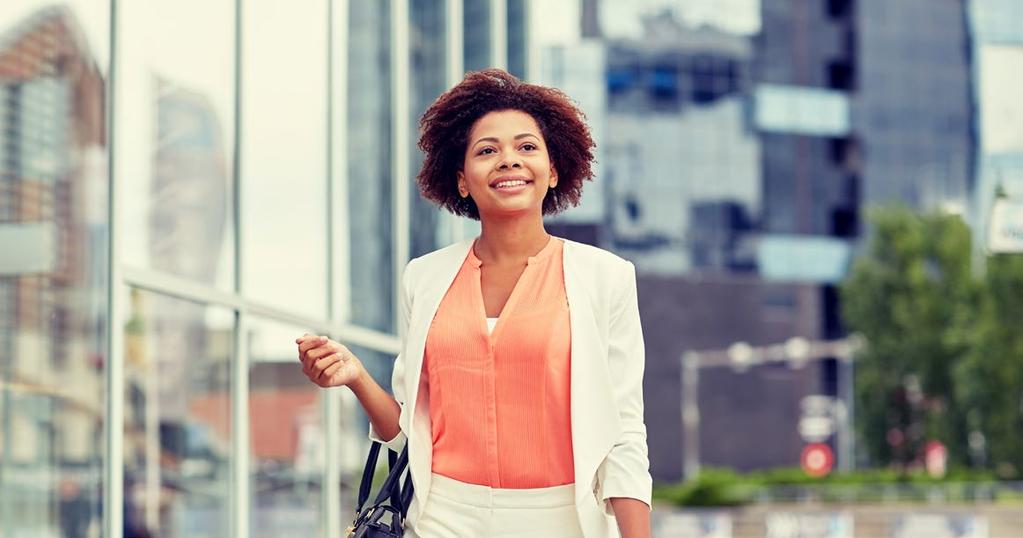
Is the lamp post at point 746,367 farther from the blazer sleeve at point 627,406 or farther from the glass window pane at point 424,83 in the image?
the blazer sleeve at point 627,406

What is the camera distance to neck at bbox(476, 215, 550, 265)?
3.53 metres

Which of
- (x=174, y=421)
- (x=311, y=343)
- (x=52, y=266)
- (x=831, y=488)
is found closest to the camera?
(x=311, y=343)

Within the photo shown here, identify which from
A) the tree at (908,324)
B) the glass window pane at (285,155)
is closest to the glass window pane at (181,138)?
the glass window pane at (285,155)

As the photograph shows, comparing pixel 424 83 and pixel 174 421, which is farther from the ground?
pixel 424 83

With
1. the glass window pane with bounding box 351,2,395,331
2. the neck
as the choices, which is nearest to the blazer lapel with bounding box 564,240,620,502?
the neck

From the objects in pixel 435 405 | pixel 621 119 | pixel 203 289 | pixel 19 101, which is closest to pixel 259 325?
pixel 203 289

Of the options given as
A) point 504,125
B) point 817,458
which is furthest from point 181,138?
point 817,458

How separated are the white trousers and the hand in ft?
1.00

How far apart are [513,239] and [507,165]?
0.51 feet

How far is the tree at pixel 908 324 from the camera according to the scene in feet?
196

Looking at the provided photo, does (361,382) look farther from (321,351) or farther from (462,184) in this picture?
(462,184)

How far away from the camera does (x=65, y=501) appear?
16.1ft

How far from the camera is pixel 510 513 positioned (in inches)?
131

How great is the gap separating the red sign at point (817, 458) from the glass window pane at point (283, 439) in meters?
64.9
